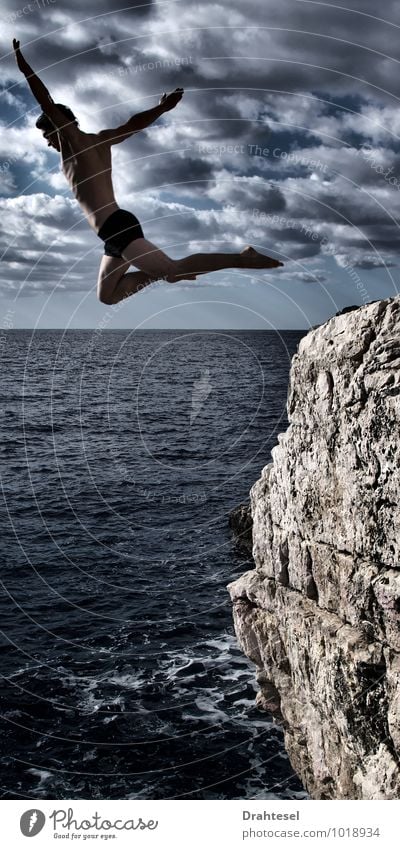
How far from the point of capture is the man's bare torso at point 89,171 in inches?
282

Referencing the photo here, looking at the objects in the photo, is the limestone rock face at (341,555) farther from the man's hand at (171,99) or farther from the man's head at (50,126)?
the man's head at (50,126)

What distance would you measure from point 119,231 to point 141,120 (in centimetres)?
154

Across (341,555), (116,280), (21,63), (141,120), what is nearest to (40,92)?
(21,63)

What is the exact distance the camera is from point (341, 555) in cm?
1561

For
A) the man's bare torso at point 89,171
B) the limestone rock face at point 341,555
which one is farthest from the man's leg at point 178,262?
Answer: the limestone rock face at point 341,555

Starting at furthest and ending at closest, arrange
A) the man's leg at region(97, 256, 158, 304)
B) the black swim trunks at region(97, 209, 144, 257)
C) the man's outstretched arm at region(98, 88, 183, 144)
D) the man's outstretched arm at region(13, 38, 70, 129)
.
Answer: the man's leg at region(97, 256, 158, 304), the man's outstretched arm at region(98, 88, 183, 144), the black swim trunks at region(97, 209, 144, 257), the man's outstretched arm at region(13, 38, 70, 129)

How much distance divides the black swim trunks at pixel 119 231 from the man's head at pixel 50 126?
3.49ft

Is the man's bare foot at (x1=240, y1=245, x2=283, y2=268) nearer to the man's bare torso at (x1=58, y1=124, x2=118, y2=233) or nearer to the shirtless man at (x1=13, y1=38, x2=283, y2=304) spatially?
the shirtless man at (x1=13, y1=38, x2=283, y2=304)

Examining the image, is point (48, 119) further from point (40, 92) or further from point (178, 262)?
point (178, 262)

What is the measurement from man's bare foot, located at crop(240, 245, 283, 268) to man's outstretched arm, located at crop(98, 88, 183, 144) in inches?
79.6

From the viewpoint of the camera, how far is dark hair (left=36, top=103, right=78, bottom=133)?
7.17 metres

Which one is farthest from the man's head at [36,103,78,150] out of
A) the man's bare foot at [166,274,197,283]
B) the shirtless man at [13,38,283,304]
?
the man's bare foot at [166,274,197,283]

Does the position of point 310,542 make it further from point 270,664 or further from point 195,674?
point 195,674

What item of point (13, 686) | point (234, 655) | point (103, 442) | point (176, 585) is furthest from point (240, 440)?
point (13, 686)
